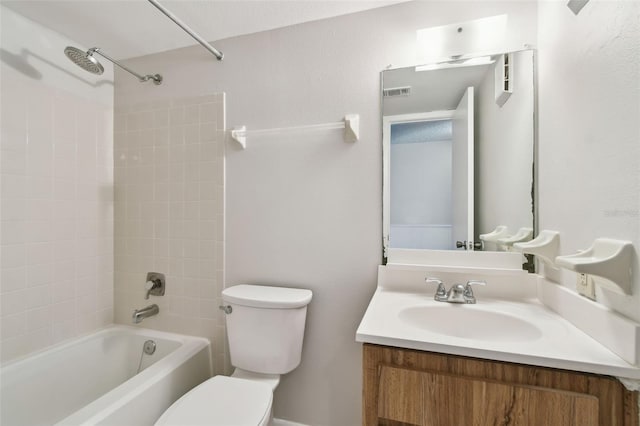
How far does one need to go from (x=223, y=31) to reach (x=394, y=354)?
1785 mm

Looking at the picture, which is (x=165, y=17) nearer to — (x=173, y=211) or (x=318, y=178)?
(x=173, y=211)

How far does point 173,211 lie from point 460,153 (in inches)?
63.6

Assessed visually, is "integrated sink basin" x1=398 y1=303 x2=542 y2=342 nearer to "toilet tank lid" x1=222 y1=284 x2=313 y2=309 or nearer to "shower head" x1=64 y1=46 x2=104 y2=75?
"toilet tank lid" x1=222 y1=284 x2=313 y2=309

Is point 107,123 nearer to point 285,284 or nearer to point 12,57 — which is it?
point 12,57

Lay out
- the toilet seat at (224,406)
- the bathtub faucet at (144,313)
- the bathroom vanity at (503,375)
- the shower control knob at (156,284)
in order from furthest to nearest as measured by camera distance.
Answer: the shower control knob at (156,284) → the bathtub faucet at (144,313) → the toilet seat at (224,406) → the bathroom vanity at (503,375)

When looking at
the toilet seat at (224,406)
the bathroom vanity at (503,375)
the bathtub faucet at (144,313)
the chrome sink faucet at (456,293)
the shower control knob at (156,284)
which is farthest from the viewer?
the shower control knob at (156,284)

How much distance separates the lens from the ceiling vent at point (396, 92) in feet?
4.49

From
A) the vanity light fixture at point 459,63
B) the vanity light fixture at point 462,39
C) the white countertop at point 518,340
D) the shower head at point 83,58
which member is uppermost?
the vanity light fixture at point 462,39

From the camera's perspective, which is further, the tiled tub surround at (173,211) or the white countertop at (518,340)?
the tiled tub surround at (173,211)

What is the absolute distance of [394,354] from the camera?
874 millimetres

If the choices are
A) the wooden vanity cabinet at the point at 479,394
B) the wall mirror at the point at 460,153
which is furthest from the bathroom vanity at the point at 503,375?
the wall mirror at the point at 460,153

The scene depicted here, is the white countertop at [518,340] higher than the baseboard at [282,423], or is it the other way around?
the white countertop at [518,340]

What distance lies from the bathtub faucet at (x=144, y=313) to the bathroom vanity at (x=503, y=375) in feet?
4.56

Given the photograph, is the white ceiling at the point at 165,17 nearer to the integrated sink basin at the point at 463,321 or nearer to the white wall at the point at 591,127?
the white wall at the point at 591,127
